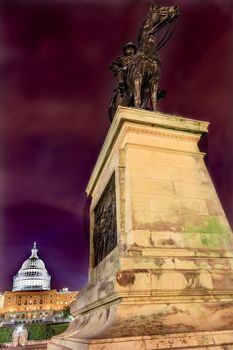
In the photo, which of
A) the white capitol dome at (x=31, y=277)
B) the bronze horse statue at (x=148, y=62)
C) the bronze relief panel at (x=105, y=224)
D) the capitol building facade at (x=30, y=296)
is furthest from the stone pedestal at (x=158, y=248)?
→ the white capitol dome at (x=31, y=277)

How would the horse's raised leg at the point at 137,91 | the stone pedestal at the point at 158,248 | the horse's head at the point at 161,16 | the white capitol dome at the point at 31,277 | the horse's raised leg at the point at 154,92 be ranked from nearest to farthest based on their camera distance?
the stone pedestal at the point at 158,248
the horse's raised leg at the point at 137,91
the horse's raised leg at the point at 154,92
the horse's head at the point at 161,16
the white capitol dome at the point at 31,277

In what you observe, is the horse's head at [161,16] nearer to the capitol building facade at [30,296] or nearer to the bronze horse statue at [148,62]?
the bronze horse statue at [148,62]

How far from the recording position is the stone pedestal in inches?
145

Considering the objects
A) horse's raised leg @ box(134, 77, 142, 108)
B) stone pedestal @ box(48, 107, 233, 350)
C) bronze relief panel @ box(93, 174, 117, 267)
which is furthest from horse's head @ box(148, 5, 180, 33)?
bronze relief panel @ box(93, 174, 117, 267)

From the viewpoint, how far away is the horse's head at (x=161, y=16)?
7.65 meters

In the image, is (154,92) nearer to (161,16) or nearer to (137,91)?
(137,91)

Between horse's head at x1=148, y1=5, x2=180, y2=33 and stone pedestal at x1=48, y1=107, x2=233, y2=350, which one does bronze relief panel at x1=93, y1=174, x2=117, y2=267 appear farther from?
horse's head at x1=148, y1=5, x2=180, y2=33

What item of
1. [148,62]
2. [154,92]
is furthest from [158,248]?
[148,62]

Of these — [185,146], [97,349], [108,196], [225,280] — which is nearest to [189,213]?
[225,280]

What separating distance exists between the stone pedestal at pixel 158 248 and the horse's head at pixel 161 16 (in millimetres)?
3022

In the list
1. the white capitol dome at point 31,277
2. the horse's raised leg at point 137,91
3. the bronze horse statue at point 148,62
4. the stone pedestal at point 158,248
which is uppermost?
the white capitol dome at point 31,277

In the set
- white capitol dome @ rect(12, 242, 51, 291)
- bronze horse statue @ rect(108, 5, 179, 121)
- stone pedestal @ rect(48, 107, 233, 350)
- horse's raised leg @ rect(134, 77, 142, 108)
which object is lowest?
stone pedestal @ rect(48, 107, 233, 350)

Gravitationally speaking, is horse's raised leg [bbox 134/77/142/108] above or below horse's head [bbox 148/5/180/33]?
below

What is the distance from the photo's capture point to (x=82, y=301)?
6.42 m
